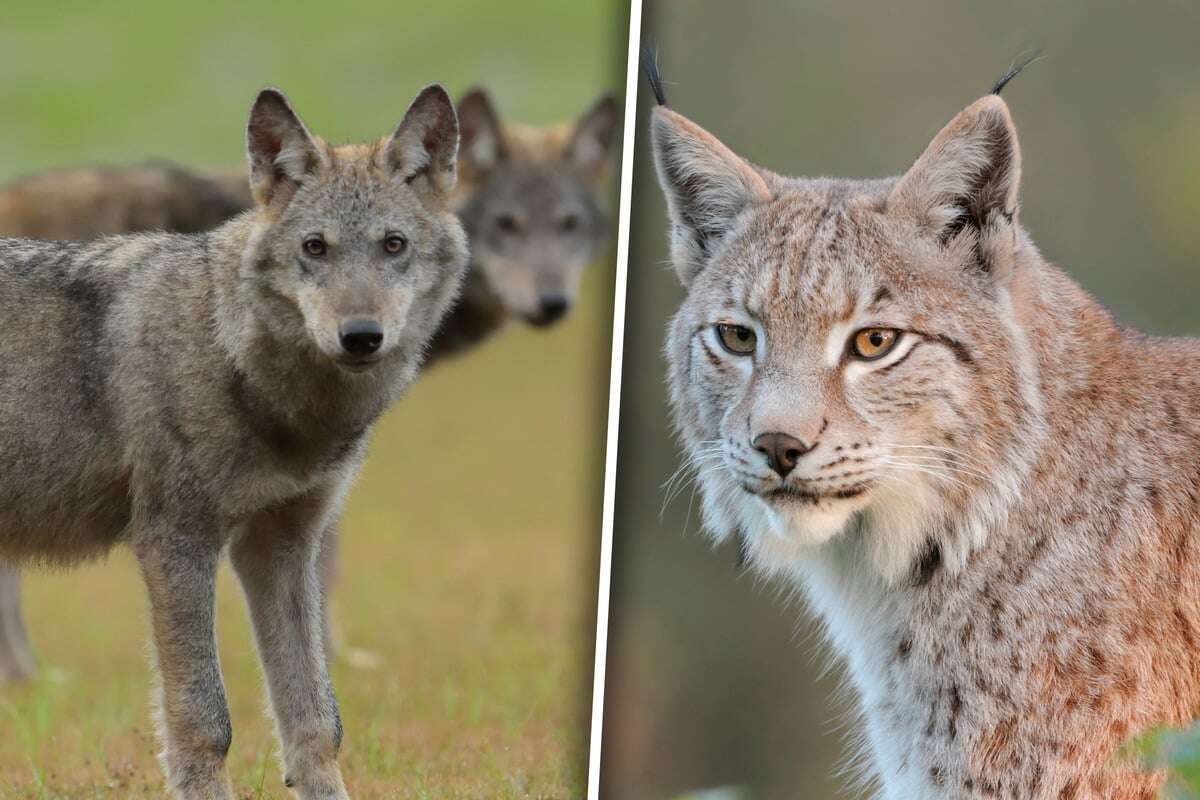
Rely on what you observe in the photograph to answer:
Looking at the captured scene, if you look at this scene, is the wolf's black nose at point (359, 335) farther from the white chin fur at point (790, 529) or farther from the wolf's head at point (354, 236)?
the white chin fur at point (790, 529)

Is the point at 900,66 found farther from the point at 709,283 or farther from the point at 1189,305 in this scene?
the point at 709,283

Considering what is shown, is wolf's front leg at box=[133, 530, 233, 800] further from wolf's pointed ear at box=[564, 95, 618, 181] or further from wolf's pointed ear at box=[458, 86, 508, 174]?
wolf's pointed ear at box=[564, 95, 618, 181]

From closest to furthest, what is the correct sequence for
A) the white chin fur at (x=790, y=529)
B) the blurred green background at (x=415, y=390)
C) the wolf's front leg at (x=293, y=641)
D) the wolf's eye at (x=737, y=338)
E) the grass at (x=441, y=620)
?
the white chin fur at (x=790, y=529) → the wolf's eye at (x=737, y=338) → the wolf's front leg at (x=293, y=641) → the grass at (x=441, y=620) → the blurred green background at (x=415, y=390)

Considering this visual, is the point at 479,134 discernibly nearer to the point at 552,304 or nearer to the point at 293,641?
the point at 552,304

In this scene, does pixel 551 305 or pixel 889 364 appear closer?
pixel 889 364

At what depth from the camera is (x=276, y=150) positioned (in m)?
4.61

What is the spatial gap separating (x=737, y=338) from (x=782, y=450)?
1.54ft

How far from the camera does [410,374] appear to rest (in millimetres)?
4660

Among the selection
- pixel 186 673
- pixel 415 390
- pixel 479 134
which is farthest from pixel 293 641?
pixel 415 390

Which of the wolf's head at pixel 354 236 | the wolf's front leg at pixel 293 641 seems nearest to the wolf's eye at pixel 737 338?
the wolf's head at pixel 354 236

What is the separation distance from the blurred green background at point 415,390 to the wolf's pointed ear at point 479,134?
0.12 meters

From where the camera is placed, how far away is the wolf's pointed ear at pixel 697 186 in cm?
450

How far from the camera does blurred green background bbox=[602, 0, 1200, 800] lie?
6418 mm

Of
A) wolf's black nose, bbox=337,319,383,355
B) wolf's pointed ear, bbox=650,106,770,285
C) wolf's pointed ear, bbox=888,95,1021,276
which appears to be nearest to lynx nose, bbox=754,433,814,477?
wolf's pointed ear, bbox=888,95,1021,276
